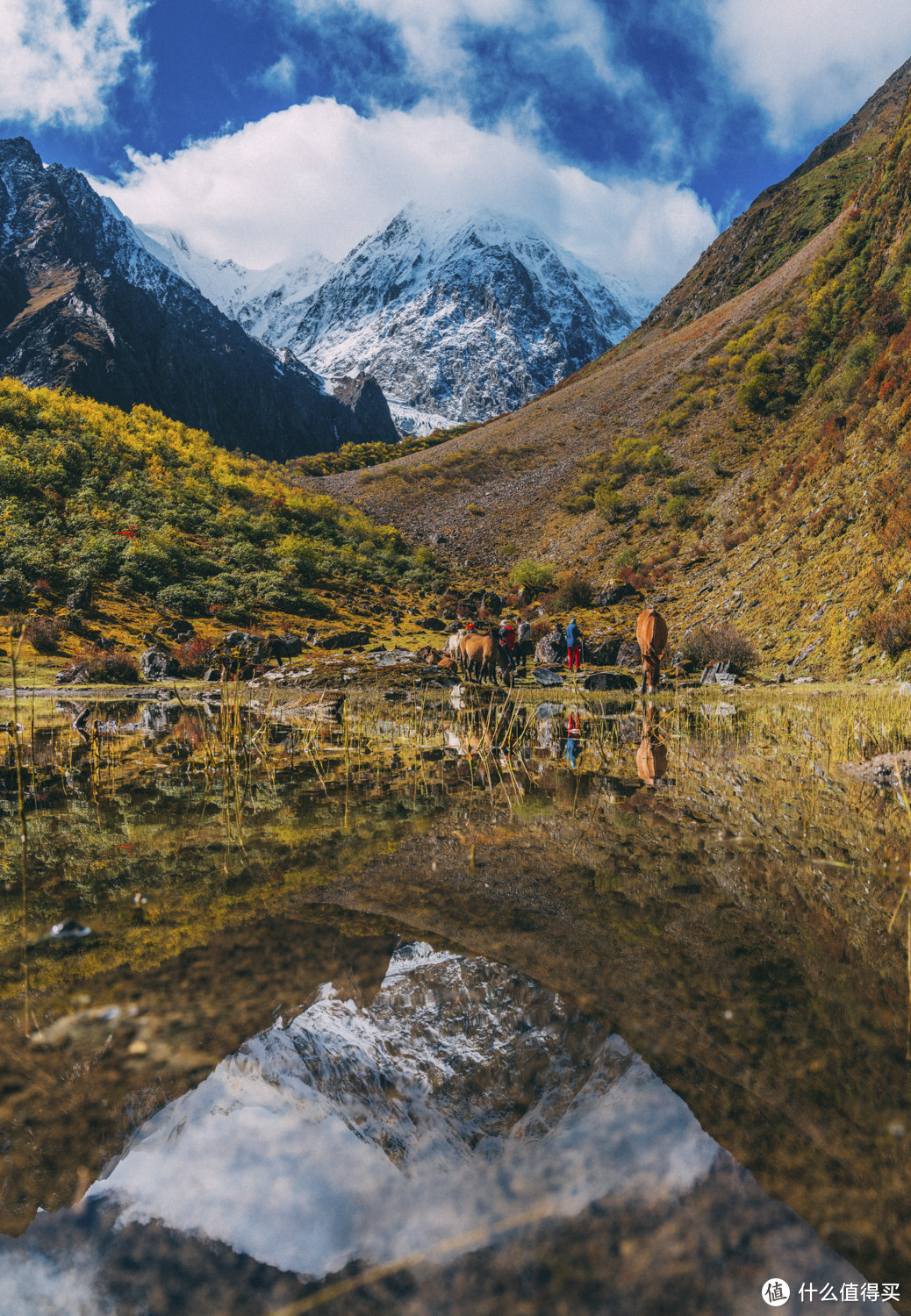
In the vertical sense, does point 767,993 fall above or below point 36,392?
below

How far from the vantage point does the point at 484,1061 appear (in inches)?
73.5

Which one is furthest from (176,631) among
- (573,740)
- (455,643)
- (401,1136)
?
(401,1136)

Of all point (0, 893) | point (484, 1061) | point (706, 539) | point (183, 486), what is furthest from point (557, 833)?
point (183, 486)

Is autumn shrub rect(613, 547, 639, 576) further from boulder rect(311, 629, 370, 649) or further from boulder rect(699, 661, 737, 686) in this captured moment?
boulder rect(699, 661, 737, 686)

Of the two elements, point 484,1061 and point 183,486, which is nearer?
point 484,1061

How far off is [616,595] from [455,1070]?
86.1 ft

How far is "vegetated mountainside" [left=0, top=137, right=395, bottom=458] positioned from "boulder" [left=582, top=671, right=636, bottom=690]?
5961 centimetres

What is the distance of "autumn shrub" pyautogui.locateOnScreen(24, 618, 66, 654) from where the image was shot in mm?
18266

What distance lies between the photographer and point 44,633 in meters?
18.6

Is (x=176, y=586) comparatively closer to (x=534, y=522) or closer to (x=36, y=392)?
(x=36, y=392)

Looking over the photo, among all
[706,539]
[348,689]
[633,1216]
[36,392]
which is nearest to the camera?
[633,1216]

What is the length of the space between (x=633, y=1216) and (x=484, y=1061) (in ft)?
2.02

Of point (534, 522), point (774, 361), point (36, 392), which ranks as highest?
point (774, 361)

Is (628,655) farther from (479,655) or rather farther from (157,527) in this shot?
(157,527)
